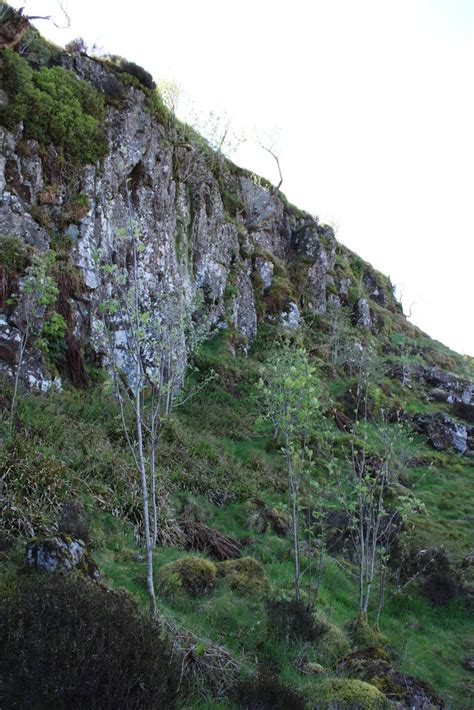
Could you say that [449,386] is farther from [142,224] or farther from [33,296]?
[33,296]

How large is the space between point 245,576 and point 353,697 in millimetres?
3393

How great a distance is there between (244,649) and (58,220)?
1453 cm

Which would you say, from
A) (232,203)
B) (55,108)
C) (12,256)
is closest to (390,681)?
(12,256)

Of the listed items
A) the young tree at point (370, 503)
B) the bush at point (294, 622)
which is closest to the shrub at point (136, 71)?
the young tree at point (370, 503)

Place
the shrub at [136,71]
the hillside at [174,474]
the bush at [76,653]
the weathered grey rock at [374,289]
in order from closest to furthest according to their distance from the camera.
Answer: the bush at [76,653]
the hillside at [174,474]
the shrub at [136,71]
the weathered grey rock at [374,289]

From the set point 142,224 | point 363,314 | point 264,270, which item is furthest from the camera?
point 363,314

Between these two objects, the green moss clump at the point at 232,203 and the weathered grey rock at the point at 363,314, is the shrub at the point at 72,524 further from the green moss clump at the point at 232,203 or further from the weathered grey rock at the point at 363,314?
the weathered grey rock at the point at 363,314

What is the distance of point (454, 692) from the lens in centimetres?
588

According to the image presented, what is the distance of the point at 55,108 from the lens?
16.7m

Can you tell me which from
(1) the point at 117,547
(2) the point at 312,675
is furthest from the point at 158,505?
(2) the point at 312,675

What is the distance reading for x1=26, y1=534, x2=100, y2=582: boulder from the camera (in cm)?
473

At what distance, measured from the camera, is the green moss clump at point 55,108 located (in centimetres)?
1566

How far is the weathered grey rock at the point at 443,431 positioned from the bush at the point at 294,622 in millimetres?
19968

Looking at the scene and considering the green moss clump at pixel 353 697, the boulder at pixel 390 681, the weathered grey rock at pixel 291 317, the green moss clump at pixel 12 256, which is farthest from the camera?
the weathered grey rock at pixel 291 317
